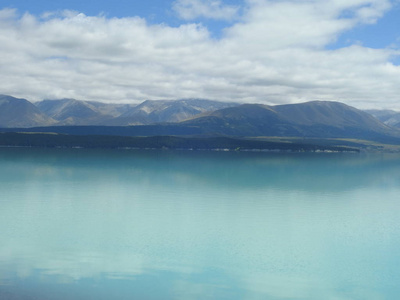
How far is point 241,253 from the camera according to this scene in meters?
31.4

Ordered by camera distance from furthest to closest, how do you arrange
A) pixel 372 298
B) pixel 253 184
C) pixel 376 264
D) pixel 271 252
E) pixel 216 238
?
pixel 253 184, pixel 216 238, pixel 271 252, pixel 376 264, pixel 372 298

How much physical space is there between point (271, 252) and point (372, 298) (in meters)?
9.11

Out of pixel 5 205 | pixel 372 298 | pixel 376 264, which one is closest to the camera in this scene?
pixel 372 298

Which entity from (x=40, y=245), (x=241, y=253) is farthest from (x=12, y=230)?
(x=241, y=253)

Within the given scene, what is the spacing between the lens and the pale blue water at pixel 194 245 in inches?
963

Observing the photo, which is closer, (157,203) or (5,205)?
(5,205)

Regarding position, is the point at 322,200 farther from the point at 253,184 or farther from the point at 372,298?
the point at 372,298

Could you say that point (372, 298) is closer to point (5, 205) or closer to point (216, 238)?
point (216, 238)

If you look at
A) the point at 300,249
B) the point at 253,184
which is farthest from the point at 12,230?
the point at 253,184

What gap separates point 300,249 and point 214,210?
55.0 feet

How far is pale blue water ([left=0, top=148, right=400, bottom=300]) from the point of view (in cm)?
2445

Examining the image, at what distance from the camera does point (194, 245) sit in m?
33.1

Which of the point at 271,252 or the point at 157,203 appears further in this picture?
the point at 157,203

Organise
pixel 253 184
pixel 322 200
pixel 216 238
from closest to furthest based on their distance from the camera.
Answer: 1. pixel 216 238
2. pixel 322 200
3. pixel 253 184
